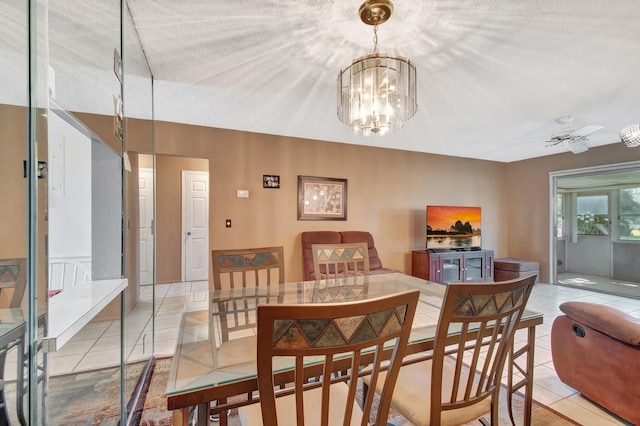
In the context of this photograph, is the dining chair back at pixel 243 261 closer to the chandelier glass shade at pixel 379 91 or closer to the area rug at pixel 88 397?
the area rug at pixel 88 397

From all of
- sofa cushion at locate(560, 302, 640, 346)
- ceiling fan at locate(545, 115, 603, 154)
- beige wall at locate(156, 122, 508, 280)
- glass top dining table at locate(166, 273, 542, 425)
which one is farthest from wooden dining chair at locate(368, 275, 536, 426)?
ceiling fan at locate(545, 115, 603, 154)

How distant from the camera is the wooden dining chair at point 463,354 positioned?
0.93 m

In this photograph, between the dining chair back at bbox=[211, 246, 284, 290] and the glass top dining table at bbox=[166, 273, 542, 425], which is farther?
the dining chair back at bbox=[211, 246, 284, 290]

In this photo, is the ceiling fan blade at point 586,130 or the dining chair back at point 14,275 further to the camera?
the ceiling fan blade at point 586,130

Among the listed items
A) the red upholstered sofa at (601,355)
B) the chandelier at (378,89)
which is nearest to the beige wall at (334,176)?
the chandelier at (378,89)

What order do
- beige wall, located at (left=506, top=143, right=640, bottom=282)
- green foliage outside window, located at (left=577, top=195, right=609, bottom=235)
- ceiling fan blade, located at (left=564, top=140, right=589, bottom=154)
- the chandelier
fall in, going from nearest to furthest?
the chandelier → ceiling fan blade, located at (left=564, top=140, right=589, bottom=154) → beige wall, located at (left=506, top=143, right=640, bottom=282) → green foliage outside window, located at (left=577, top=195, right=609, bottom=235)

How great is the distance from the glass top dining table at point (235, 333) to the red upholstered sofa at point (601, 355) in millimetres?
575

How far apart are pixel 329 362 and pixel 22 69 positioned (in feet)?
4.11

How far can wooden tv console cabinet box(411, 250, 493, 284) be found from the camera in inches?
177

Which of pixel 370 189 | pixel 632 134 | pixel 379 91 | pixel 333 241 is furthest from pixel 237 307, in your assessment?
pixel 632 134

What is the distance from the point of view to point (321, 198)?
432 cm

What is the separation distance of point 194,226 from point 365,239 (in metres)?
3.19

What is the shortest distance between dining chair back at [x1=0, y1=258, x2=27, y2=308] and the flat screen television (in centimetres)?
473

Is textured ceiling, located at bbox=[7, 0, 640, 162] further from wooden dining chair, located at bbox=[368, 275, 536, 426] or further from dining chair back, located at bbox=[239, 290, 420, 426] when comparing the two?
wooden dining chair, located at bbox=[368, 275, 536, 426]
